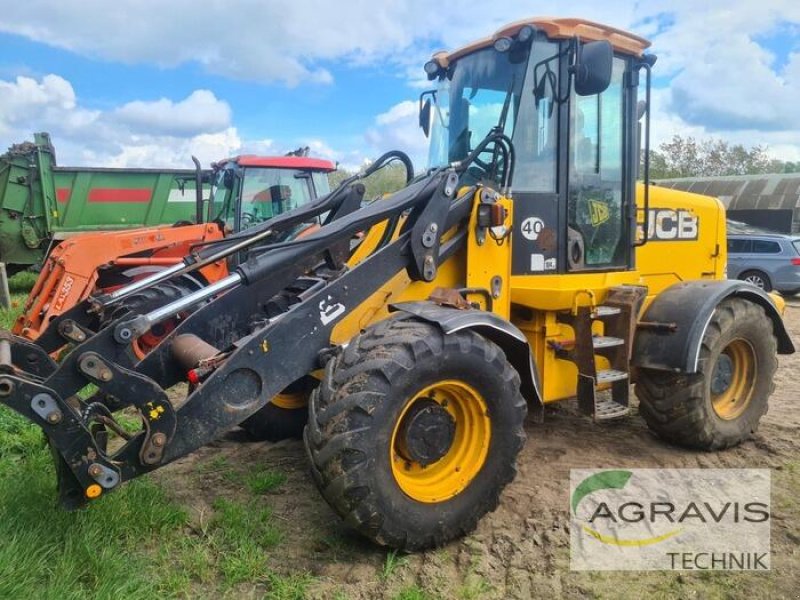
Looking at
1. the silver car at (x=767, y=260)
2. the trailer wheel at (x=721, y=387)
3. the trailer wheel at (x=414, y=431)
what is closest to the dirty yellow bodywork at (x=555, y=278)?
the trailer wheel at (x=721, y=387)

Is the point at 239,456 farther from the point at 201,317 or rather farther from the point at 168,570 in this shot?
the point at 168,570

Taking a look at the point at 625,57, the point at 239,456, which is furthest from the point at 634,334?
the point at 239,456

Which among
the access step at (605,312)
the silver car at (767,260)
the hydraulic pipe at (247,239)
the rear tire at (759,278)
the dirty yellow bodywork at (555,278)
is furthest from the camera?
the rear tire at (759,278)

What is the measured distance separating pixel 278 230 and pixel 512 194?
4.73 ft

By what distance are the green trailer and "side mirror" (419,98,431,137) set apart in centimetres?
926

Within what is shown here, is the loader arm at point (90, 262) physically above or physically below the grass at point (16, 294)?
above

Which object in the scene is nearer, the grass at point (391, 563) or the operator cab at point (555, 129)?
the grass at point (391, 563)

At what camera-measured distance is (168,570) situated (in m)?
3.11

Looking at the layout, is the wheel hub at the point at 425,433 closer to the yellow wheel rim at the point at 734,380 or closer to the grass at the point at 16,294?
the yellow wheel rim at the point at 734,380

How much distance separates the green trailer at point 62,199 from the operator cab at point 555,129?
988 cm

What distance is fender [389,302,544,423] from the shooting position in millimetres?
3338

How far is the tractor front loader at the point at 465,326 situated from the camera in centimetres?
302

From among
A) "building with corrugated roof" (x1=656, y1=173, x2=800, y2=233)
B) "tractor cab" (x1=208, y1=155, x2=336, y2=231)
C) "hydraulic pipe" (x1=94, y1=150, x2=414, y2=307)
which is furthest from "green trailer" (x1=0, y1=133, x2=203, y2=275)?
"building with corrugated roof" (x1=656, y1=173, x2=800, y2=233)

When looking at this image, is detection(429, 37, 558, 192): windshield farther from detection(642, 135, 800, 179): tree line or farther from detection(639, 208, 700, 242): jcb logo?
detection(642, 135, 800, 179): tree line
